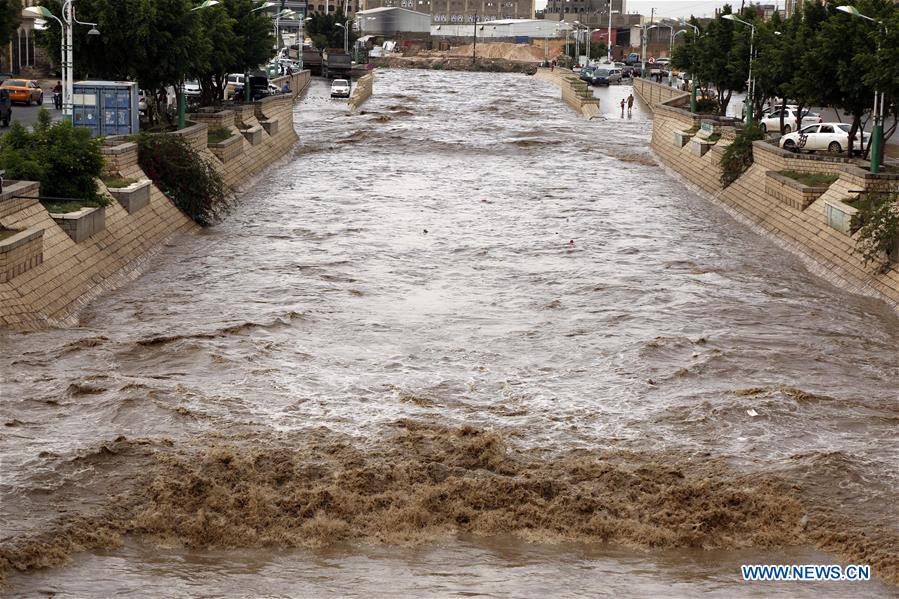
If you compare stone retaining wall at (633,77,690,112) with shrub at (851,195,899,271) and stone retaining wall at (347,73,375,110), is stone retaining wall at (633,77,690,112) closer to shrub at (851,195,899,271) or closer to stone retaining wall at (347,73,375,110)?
stone retaining wall at (347,73,375,110)

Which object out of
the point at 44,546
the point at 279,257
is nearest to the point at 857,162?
the point at 279,257

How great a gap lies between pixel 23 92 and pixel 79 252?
125 feet

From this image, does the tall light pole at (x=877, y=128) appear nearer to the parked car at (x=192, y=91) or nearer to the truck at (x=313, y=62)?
the parked car at (x=192, y=91)

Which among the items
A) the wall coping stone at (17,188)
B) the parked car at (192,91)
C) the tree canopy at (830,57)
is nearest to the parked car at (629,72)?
the parked car at (192,91)

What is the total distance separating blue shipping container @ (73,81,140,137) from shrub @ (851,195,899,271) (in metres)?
19.4

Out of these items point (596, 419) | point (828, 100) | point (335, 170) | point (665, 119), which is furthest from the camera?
point (665, 119)

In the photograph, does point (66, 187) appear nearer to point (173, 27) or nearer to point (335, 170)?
point (173, 27)

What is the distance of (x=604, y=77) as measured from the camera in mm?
124312

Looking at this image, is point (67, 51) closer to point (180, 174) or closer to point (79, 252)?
point (180, 174)

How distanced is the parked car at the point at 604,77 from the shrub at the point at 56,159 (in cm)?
9966

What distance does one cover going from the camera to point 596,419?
19.0m

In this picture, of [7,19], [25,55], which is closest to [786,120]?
[7,19]

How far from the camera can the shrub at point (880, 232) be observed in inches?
1059

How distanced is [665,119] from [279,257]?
110ft
